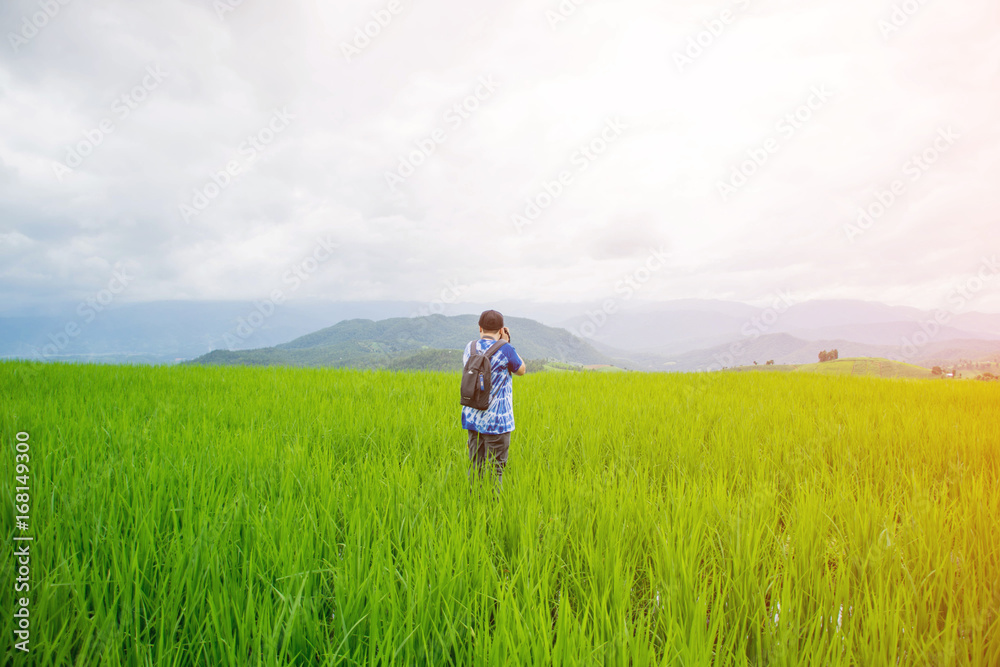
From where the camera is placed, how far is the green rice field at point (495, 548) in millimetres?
1503

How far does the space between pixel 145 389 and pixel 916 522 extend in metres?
9.72

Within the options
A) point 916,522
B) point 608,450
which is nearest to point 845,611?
point 916,522

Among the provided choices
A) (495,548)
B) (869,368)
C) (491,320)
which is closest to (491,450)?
(491,320)

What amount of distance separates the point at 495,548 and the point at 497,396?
1.48m

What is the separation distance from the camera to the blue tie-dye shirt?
3.46 metres

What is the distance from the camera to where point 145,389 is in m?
7.02

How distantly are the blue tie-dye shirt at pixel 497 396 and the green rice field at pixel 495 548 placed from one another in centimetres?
38

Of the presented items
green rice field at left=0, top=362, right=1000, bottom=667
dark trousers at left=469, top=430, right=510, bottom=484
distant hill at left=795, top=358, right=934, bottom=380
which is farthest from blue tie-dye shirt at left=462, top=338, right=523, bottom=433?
distant hill at left=795, top=358, right=934, bottom=380

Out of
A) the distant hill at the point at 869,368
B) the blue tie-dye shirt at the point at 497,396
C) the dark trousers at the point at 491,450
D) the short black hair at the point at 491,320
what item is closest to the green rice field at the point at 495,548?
the dark trousers at the point at 491,450

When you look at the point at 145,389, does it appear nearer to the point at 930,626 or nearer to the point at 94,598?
the point at 94,598

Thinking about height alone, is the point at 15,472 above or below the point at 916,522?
above

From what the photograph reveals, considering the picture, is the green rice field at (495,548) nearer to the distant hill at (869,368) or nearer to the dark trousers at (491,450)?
the dark trousers at (491,450)

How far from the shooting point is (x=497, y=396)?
3518 millimetres

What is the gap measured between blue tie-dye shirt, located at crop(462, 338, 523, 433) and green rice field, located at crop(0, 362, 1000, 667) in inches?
15.1
